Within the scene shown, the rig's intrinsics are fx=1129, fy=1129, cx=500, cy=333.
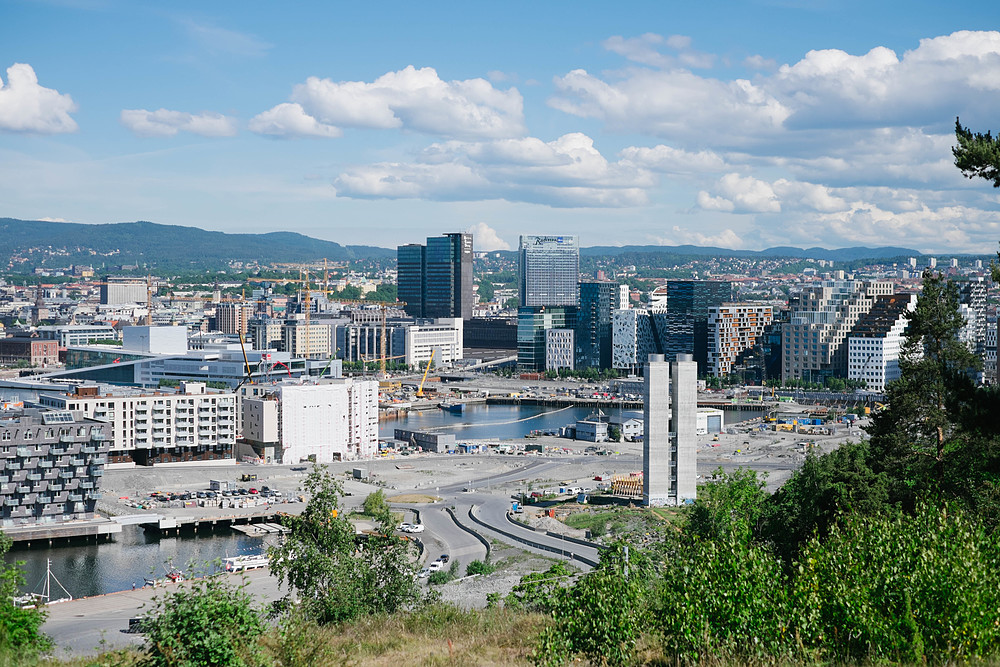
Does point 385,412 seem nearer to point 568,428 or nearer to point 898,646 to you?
point 568,428

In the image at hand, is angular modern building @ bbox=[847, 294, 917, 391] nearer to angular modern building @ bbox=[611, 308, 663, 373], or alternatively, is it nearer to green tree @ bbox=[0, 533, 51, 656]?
angular modern building @ bbox=[611, 308, 663, 373]

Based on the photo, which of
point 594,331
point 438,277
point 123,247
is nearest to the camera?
point 594,331

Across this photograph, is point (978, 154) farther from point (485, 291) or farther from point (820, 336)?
point (485, 291)

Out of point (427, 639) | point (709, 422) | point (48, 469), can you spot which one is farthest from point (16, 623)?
point (709, 422)

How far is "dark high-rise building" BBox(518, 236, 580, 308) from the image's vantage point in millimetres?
82750

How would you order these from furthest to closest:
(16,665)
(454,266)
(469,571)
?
(454,266), (469,571), (16,665)

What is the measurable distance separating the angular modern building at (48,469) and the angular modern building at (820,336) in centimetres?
3714

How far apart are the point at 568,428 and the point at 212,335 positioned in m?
31.8

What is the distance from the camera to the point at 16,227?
183 metres

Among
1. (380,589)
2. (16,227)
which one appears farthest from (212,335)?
(16,227)

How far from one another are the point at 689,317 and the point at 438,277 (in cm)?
2521

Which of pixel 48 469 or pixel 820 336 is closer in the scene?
pixel 48 469

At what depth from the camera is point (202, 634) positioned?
508cm

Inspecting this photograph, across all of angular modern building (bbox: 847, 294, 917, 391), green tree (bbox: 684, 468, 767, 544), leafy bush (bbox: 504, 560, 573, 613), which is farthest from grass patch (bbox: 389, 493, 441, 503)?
angular modern building (bbox: 847, 294, 917, 391)
